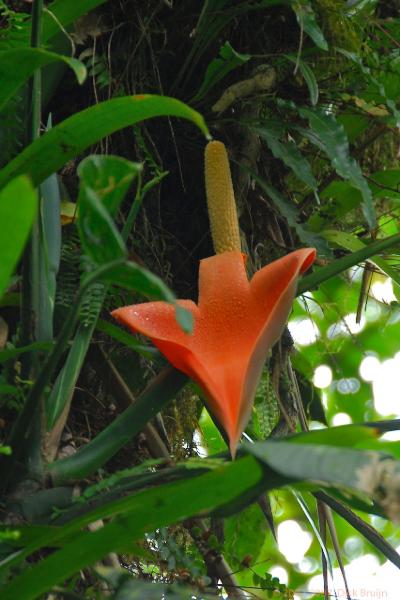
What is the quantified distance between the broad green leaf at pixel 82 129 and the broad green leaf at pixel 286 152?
38 centimetres

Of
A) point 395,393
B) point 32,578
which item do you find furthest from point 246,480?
point 395,393

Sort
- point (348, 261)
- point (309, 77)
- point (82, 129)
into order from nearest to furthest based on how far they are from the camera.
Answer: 1. point (82, 129)
2. point (348, 261)
3. point (309, 77)

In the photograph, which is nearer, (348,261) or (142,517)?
(142,517)

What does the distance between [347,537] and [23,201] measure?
193 centimetres

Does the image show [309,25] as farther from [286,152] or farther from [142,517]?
[142,517]

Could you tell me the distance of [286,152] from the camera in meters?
1.01

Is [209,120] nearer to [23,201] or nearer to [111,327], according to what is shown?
[111,327]

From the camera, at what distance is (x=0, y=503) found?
2.16 ft

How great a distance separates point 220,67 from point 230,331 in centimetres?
40

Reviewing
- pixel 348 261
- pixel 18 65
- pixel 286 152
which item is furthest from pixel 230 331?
pixel 286 152

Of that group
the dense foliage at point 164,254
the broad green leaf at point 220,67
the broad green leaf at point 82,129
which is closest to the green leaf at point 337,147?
the dense foliage at point 164,254

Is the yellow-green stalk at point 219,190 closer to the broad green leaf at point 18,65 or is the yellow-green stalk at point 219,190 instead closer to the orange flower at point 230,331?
the orange flower at point 230,331

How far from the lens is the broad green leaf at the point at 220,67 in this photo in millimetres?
948

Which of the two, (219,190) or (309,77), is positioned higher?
(309,77)
